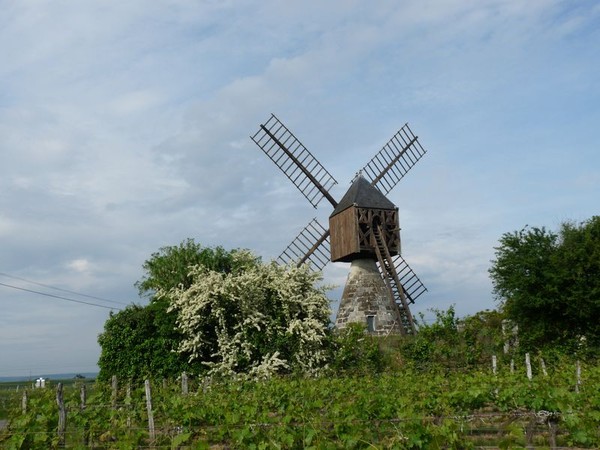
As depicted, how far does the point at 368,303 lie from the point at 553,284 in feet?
24.8

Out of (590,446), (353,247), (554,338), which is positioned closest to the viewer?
(590,446)

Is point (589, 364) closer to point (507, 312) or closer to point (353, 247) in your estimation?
point (507, 312)

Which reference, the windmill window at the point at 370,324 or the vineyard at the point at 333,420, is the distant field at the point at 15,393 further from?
the windmill window at the point at 370,324

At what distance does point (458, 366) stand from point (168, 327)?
9.15m

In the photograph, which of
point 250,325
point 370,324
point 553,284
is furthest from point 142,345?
point 553,284

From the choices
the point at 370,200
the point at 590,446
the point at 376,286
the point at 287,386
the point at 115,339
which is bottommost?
the point at 590,446

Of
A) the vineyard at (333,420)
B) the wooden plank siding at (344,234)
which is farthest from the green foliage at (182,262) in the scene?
the vineyard at (333,420)

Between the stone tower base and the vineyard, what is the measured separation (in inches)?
411

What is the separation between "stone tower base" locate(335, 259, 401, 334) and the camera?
84.2 feet

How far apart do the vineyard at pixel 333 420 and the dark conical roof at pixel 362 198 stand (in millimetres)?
11543

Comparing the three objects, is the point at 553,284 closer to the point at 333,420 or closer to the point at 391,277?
the point at 391,277

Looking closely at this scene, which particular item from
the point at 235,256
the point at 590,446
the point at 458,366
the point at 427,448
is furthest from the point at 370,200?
the point at 427,448

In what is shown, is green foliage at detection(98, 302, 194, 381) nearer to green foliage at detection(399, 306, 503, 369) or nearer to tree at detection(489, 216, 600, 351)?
green foliage at detection(399, 306, 503, 369)

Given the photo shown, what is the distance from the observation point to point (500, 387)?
12961 mm
